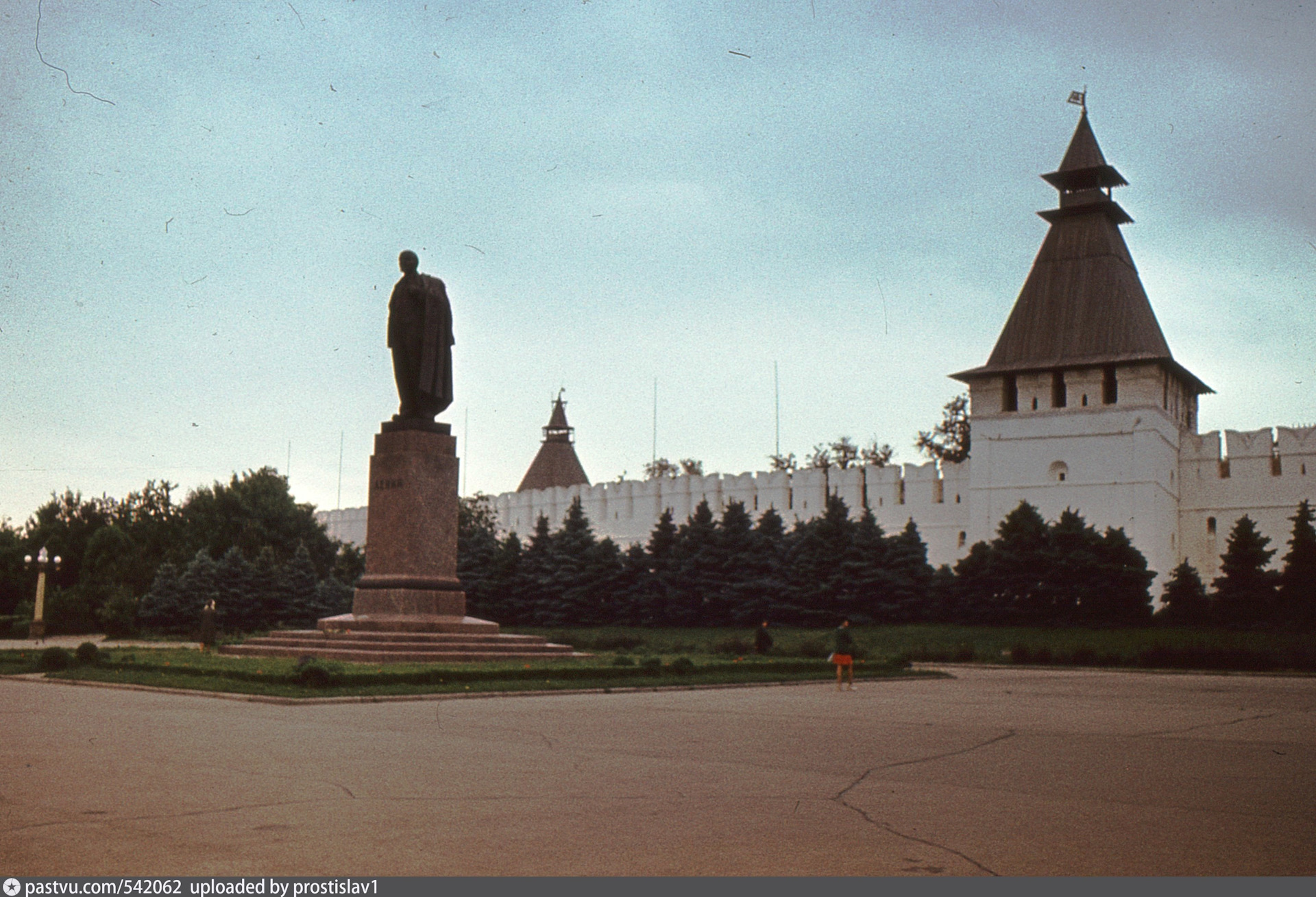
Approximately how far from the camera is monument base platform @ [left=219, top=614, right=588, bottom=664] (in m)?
16.1

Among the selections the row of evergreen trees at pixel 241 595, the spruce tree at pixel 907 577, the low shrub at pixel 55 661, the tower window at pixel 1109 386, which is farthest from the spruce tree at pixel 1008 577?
the low shrub at pixel 55 661

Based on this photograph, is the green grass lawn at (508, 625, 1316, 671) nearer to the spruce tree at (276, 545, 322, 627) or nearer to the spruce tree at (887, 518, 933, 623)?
the spruce tree at (887, 518, 933, 623)

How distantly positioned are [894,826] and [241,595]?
118 feet

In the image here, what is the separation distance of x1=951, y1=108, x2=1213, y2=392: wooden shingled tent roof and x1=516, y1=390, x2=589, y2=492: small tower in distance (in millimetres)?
27104

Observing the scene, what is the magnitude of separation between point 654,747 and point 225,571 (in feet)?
109

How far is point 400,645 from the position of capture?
53.7 ft

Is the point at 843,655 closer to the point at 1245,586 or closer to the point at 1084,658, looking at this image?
the point at 1084,658

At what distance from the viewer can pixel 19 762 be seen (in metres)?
6.92

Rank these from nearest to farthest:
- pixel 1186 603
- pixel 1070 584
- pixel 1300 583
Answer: pixel 1300 583 < pixel 1186 603 < pixel 1070 584

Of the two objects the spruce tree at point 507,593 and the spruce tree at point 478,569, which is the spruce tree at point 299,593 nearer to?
the spruce tree at point 478,569

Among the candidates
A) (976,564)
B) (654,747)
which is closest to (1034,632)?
(976,564)

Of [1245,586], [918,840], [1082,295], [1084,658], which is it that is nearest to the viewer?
[918,840]

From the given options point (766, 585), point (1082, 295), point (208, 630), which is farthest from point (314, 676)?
point (1082, 295)

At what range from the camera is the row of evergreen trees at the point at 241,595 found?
1487 inches
